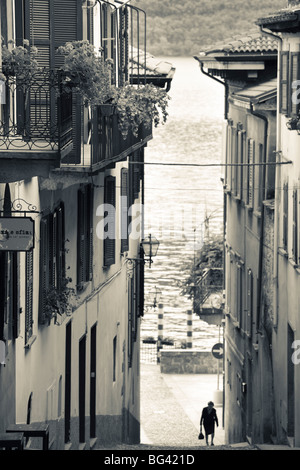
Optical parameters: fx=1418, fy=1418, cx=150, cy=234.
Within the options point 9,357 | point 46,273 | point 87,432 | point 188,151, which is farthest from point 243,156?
→ point 188,151

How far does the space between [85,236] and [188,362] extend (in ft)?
80.1

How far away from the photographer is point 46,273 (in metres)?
19.1

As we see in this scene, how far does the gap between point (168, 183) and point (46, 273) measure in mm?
98285

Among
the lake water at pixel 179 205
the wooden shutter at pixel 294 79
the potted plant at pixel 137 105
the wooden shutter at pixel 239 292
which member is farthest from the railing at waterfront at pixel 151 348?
the potted plant at pixel 137 105

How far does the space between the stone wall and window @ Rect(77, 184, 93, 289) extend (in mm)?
23373

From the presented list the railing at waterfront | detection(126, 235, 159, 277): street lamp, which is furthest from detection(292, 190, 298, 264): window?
the railing at waterfront

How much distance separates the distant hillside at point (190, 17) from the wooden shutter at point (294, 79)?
88.7 metres

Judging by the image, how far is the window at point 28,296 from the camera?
56.5ft

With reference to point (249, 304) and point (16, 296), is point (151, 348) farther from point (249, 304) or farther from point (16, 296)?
point (16, 296)

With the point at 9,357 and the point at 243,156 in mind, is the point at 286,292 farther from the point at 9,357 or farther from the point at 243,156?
the point at 9,357

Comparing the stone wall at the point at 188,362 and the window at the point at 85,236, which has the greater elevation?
the window at the point at 85,236

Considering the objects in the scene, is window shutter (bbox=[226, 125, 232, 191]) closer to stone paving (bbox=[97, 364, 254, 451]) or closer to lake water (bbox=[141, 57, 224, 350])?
lake water (bbox=[141, 57, 224, 350])

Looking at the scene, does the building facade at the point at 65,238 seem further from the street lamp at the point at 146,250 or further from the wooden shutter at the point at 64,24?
the street lamp at the point at 146,250

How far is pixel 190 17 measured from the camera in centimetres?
12794
